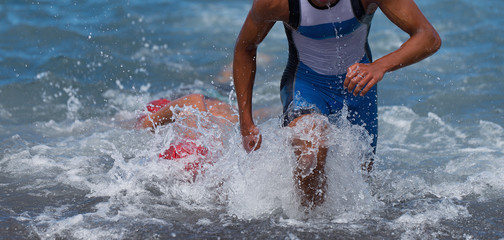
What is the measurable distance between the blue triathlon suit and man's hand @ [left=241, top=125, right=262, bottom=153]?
0.21 meters

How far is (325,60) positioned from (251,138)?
28.1 inches

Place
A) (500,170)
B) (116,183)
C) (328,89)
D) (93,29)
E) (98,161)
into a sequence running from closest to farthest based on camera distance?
(328,89) < (116,183) < (500,170) < (98,161) < (93,29)

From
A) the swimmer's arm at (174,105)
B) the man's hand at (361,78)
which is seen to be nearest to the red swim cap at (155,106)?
the swimmer's arm at (174,105)

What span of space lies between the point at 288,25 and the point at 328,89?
1.76 ft

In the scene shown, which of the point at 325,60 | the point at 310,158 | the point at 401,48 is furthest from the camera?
the point at 325,60

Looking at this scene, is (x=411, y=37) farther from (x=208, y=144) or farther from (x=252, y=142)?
(x=208, y=144)

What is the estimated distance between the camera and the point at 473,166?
16.1 feet

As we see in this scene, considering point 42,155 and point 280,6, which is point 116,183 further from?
point 280,6

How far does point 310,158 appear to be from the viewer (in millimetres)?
3678

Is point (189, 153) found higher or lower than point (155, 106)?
lower

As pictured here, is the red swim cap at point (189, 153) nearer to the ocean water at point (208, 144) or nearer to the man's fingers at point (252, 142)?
the ocean water at point (208, 144)

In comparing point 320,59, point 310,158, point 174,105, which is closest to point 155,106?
point 174,105

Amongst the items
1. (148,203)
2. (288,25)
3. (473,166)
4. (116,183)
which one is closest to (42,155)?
(116,183)

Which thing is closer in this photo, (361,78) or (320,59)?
(361,78)
